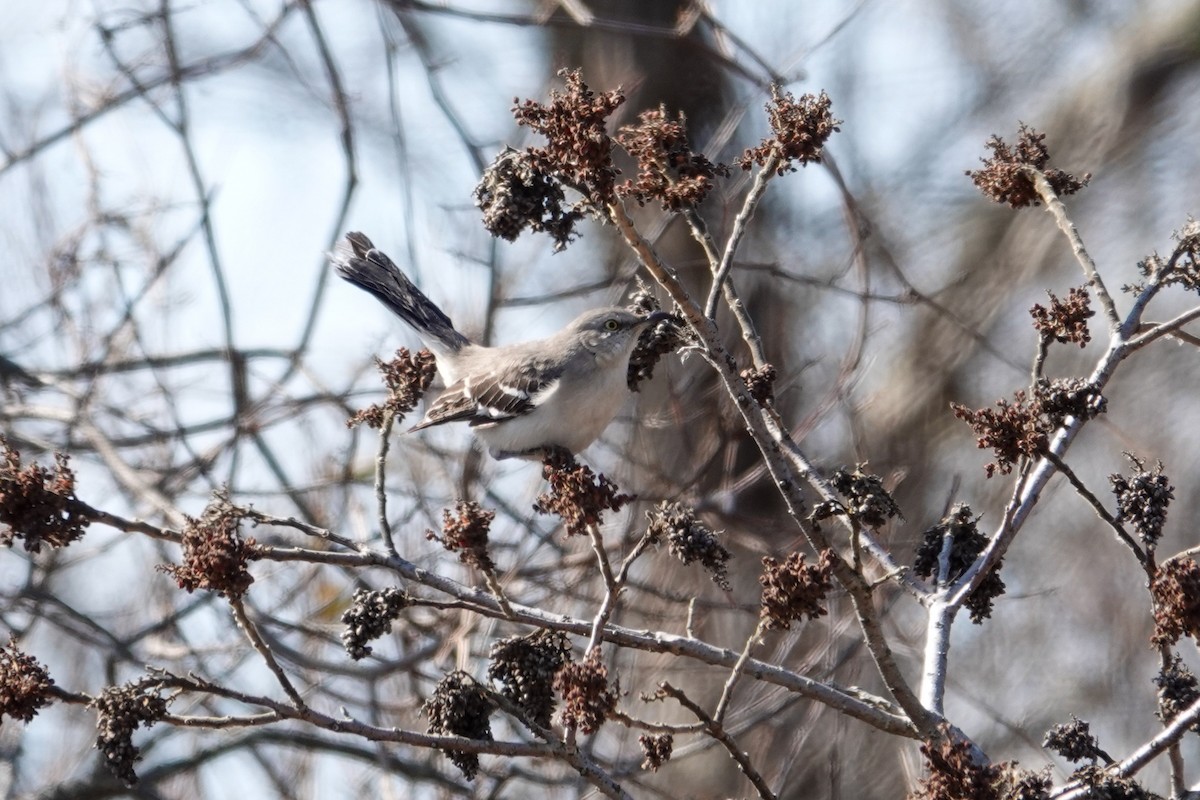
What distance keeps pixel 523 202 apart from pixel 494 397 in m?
2.23

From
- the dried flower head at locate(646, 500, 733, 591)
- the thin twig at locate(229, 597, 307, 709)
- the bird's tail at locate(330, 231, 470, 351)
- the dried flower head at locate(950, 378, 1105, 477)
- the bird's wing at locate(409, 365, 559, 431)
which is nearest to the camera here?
the thin twig at locate(229, 597, 307, 709)

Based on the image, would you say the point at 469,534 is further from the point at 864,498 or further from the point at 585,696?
the point at 864,498

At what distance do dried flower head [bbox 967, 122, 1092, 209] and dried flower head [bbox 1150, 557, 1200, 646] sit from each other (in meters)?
1.08

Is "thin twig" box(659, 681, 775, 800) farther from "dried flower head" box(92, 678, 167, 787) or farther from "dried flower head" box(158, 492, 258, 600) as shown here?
"dried flower head" box(92, 678, 167, 787)

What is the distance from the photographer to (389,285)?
17.9 ft

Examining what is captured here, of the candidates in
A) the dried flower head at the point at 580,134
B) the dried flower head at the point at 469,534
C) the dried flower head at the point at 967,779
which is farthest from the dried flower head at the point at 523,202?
the dried flower head at the point at 967,779

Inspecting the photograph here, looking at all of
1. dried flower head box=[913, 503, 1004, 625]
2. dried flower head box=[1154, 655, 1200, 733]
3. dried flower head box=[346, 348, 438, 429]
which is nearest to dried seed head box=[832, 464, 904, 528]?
dried flower head box=[913, 503, 1004, 625]

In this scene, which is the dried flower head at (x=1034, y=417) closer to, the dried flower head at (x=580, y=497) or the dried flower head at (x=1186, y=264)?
the dried flower head at (x=1186, y=264)

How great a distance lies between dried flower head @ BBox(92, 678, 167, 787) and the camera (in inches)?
90.1

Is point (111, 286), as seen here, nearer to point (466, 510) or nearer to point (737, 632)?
point (737, 632)

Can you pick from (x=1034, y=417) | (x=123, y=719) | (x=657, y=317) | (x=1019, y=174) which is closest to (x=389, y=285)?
(x=657, y=317)

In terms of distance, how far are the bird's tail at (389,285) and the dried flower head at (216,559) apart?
3.19 m

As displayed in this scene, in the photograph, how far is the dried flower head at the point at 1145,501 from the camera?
2.39 meters

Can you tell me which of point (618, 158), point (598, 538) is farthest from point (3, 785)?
point (598, 538)
